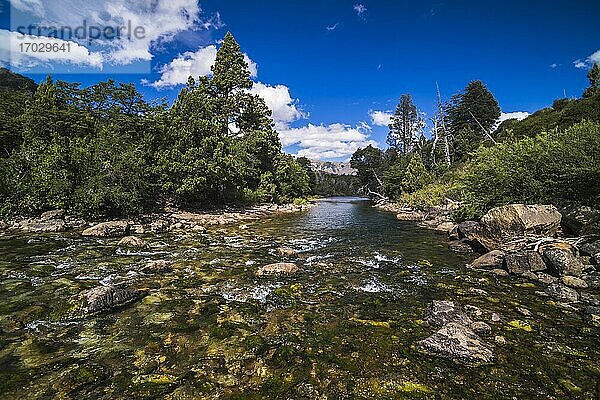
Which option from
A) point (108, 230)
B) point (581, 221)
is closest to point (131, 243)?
point (108, 230)

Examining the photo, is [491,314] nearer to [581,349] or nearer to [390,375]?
[581,349]

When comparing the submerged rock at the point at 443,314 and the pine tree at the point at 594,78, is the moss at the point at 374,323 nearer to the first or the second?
the submerged rock at the point at 443,314

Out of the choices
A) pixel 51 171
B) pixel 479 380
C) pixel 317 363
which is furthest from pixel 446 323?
pixel 51 171

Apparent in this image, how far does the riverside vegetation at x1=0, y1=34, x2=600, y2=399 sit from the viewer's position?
214 inches

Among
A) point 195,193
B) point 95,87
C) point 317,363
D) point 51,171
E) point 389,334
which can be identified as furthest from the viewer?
point 95,87

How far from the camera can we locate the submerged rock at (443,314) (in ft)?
24.2

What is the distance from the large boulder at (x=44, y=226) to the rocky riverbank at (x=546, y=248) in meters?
23.5

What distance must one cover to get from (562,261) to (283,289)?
31.7ft

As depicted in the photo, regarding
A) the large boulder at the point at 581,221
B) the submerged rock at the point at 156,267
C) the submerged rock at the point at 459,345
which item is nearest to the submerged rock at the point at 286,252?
the submerged rock at the point at 156,267

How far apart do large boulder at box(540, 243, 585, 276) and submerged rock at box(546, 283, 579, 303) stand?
134 cm

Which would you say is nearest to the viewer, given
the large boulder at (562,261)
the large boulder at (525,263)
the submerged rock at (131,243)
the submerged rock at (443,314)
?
the submerged rock at (443,314)

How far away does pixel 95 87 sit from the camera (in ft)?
133

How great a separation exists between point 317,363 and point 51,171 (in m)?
24.7

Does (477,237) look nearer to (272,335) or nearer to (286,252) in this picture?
(286,252)
